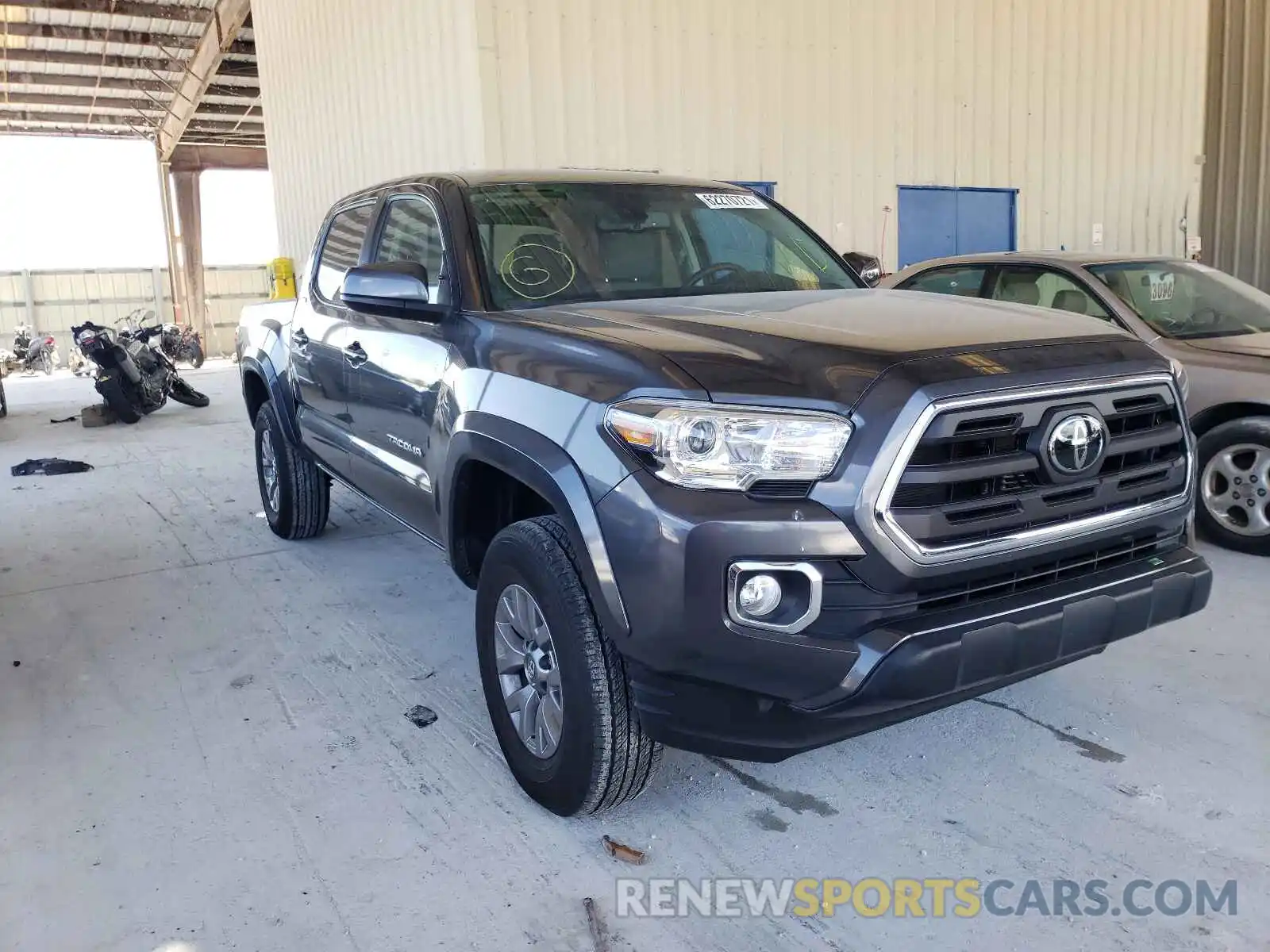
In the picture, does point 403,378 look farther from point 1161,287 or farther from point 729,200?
point 1161,287

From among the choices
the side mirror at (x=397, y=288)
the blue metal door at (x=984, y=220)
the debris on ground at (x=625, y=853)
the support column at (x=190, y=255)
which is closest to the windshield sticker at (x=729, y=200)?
the side mirror at (x=397, y=288)

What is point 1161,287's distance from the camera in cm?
511

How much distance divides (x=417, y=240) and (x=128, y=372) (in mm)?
8794

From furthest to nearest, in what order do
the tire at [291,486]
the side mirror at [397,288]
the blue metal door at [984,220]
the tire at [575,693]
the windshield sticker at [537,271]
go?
the blue metal door at [984,220] → the tire at [291,486] → the windshield sticker at [537,271] → the side mirror at [397,288] → the tire at [575,693]

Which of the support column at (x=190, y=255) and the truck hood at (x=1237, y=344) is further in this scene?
the support column at (x=190, y=255)

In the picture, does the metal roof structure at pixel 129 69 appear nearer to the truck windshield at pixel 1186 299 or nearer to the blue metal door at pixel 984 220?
the blue metal door at pixel 984 220

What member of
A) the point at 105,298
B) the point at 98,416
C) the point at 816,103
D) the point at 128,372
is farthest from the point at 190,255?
the point at 816,103

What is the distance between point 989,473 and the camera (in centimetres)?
209

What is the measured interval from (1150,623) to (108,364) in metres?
11.1

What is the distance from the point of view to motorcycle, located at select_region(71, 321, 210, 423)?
1070 centimetres

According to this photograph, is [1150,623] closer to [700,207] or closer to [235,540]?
[700,207]

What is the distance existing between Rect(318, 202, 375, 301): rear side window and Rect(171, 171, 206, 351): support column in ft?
71.7

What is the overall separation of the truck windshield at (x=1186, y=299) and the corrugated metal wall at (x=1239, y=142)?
8480 millimetres

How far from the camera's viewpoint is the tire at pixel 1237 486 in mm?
4391
